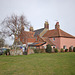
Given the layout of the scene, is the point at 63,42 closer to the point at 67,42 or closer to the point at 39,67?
the point at 67,42

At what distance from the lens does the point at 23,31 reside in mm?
26484

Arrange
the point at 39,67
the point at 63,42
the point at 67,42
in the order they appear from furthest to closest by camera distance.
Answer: the point at 67,42, the point at 63,42, the point at 39,67

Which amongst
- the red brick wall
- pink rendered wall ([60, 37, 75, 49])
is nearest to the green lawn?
the red brick wall

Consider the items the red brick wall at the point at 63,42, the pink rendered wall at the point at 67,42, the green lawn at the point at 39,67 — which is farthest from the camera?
the pink rendered wall at the point at 67,42

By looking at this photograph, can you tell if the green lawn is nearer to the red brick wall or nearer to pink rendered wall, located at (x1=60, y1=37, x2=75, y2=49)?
the red brick wall

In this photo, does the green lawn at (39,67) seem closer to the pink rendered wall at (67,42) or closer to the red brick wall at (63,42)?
the red brick wall at (63,42)

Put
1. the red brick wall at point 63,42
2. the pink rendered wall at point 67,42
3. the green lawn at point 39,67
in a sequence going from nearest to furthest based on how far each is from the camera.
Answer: the green lawn at point 39,67 < the red brick wall at point 63,42 < the pink rendered wall at point 67,42

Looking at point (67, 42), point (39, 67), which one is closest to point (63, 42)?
point (67, 42)

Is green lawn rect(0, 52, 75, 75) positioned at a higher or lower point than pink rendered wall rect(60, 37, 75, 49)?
lower

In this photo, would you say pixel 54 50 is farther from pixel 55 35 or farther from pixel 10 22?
pixel 10 22

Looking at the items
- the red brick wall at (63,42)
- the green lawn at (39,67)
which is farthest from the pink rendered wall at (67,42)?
the green lawn at (39,67)

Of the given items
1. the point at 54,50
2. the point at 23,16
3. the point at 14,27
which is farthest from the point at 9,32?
the point at 54,50

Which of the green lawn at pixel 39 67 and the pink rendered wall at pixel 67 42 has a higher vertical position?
the pink rendered wall at pixel 67 42

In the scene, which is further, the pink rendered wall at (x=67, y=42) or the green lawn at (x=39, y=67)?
the pink rendered wall at (x=67, y=42)
